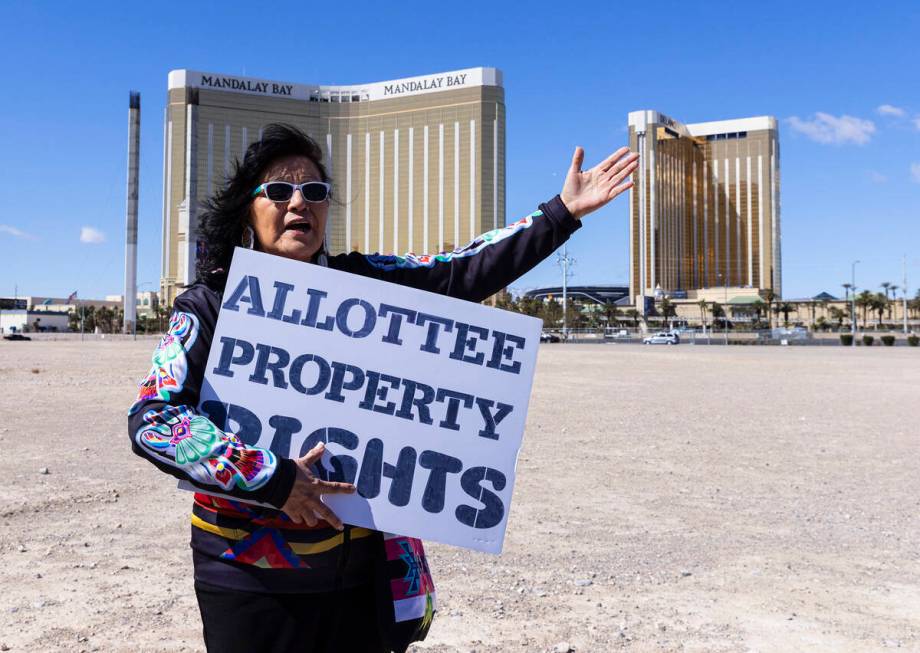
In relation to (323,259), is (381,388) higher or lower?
lower

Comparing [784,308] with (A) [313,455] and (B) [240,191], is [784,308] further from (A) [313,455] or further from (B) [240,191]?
(A) [313,455]

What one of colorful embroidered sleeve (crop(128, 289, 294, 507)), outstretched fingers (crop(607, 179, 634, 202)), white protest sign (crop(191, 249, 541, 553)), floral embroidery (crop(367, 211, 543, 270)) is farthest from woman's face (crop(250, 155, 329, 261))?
outstretched fingers (crop(607, 179, 634, 202))

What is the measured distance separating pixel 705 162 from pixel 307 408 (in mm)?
187607

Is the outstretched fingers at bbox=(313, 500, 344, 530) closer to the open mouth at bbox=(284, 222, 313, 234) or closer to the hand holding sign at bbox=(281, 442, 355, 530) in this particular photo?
the hand holding sign at bbox=(281, 442, 355, 530)

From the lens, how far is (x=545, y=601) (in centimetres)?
500

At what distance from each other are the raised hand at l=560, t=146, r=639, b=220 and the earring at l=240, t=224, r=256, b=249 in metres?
1.06

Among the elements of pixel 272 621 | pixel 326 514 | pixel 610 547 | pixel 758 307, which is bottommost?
pixel 610 547

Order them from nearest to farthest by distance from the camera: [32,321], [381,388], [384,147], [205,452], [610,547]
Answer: [205,452], [381,388], [610,547], [32,321], [384,147]

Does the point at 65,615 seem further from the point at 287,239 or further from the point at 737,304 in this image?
the point at 737,304

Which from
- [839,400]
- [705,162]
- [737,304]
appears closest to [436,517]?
[839,400]

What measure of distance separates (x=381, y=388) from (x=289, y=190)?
666 millimetres

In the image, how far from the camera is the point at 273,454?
6.13 ft

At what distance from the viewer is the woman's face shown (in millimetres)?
2279

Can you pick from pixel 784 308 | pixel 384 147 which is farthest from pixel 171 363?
pixel 384 147
